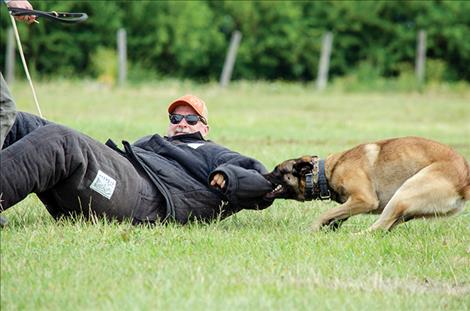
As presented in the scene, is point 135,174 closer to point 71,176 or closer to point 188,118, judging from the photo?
point 71,176

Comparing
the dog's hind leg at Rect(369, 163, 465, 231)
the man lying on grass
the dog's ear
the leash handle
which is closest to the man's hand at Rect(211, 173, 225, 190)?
the man lying on grass

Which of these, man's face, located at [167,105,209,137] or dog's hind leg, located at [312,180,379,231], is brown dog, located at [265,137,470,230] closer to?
dog's hind leg, located at [312,180,379,231]

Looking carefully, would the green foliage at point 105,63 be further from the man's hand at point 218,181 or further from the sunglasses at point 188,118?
the man's hand at point 218,181

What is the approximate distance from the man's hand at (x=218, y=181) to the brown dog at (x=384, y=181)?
1.68 feet

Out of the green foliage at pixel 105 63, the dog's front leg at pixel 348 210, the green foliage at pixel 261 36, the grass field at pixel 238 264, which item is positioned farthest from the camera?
the green foliage at pixel 261 36

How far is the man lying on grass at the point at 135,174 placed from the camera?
6.62 meters

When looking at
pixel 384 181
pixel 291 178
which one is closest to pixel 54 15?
pixel 291 178

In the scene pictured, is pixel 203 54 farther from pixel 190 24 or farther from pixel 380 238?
pixel 380 238

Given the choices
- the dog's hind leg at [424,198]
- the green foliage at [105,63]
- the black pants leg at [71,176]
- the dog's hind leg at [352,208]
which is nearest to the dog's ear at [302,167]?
the dog's hind leg at [352,208]

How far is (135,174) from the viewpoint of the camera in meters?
7.26

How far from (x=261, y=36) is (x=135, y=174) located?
40481 millimetres

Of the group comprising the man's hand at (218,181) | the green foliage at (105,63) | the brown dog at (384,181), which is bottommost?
the green foliage at (105,63)

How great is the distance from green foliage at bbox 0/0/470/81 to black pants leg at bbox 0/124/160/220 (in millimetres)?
33953

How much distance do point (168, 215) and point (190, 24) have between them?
3740cm
